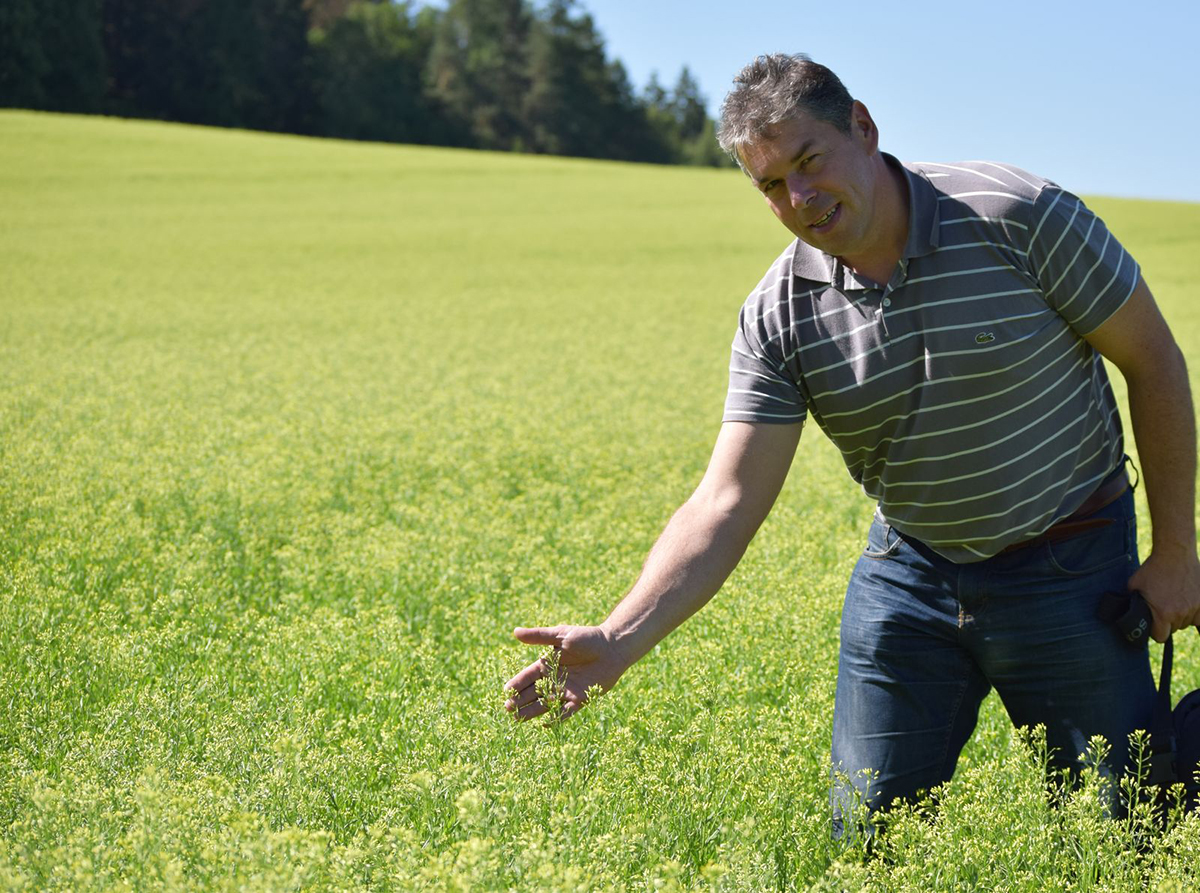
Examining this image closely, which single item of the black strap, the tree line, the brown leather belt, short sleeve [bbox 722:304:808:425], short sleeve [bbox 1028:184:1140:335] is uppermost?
the tree line

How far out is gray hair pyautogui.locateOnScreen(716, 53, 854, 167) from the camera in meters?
2.93

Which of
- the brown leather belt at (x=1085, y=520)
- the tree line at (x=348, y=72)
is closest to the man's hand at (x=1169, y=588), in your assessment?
the brown leather belt at (x=1085, y=520)

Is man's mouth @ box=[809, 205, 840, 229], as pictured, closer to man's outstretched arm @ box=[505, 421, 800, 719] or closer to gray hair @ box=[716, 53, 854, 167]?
gray hair @ box=[716, 53, 854, 167]

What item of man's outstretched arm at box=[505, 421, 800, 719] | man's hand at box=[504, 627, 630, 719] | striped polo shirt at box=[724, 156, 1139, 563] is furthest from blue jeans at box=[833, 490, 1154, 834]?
man's hand at box=[504, 627, 630, 719]

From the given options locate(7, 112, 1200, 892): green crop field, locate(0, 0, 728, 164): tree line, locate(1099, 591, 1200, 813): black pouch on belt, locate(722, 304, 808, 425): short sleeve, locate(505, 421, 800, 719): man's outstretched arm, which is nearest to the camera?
locate(7, 112, 1200, 892): green crop field

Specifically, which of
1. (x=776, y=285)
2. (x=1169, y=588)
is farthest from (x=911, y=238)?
(x=1169, y=588)

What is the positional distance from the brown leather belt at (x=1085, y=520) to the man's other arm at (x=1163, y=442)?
0.09 meters

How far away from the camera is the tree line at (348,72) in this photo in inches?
2301

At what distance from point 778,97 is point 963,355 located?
79cm

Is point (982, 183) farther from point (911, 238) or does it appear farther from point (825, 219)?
point (825, 219)

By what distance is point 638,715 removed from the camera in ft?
12.2

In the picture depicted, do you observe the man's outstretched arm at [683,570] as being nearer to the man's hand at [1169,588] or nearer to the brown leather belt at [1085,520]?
the brown leather belt at [1085,520]

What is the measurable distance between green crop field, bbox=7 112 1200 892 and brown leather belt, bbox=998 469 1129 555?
52 centimetres

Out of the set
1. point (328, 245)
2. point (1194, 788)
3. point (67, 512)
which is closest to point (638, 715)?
point (1194, 788)
